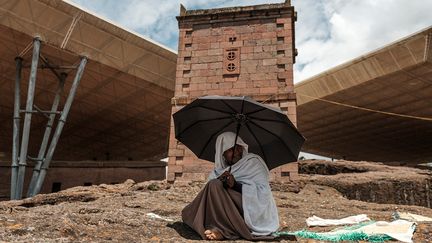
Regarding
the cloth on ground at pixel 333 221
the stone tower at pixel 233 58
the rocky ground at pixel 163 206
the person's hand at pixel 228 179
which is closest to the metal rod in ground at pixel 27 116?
the rocky ground at pixel 163 206

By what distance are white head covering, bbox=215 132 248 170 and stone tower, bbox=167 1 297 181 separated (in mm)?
6590

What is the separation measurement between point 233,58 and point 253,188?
27.8 feet

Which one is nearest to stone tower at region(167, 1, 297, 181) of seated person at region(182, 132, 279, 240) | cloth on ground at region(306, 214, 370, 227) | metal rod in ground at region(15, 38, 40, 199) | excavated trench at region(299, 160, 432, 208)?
excavated trench at region(299, 160, 432, 208)

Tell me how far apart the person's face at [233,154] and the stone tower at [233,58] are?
21.6 ft

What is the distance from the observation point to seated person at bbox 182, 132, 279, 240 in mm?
4434

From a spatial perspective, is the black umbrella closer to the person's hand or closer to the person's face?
the person's face

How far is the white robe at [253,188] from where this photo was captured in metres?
Answer: 4.51

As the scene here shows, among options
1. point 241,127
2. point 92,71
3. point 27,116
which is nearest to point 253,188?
point 241,127

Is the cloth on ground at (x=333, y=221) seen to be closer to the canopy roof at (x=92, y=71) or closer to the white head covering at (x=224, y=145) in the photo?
the white head covering at (x=224, y=145)

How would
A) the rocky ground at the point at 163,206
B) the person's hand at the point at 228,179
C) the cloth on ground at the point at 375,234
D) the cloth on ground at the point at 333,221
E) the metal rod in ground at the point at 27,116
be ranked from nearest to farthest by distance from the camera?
1. the rocky ground at the point at 163,206
2. the person's hand at the point at 228,179
3. the cloth on ground at the point at 375,234
4. the cloth on ground at the point at 333,221
5. the metal rod in ground at the point at 27,116

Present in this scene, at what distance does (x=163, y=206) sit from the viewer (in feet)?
24.3

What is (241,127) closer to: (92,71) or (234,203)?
(234,203)

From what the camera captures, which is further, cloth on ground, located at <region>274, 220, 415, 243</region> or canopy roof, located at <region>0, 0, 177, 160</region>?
canopy roof, located at <region>0, 0, 177, 160</region>

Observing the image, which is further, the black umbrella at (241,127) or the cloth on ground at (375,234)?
the black umbrella at (241,127)
